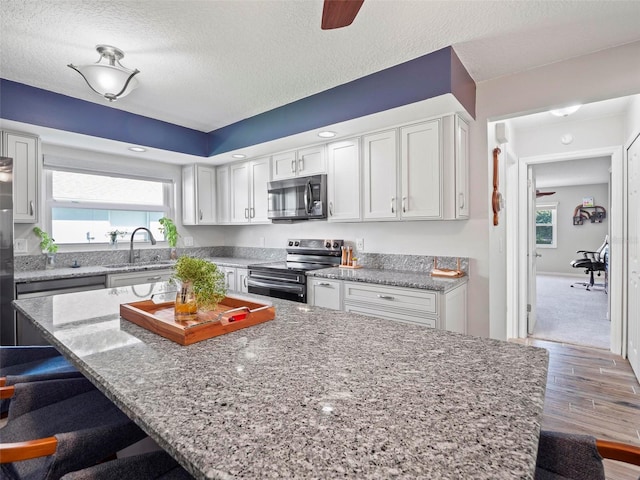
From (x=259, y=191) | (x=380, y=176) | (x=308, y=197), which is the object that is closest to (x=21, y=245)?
(x=259, y=191)

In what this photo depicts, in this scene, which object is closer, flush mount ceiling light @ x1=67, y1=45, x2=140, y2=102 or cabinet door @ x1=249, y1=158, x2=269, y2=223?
flush mount ceiling light @ x1=67, y1=45, x2=140, y2=102

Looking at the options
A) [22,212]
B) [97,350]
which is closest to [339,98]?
[97,350]

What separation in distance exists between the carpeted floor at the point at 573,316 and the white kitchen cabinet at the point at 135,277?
4376 mm

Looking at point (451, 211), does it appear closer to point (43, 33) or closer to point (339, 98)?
point (339, 98)

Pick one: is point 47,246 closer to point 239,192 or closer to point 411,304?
point 239,192

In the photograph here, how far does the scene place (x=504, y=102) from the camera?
2688 mm

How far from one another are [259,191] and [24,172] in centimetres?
214

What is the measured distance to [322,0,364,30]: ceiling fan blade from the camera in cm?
115

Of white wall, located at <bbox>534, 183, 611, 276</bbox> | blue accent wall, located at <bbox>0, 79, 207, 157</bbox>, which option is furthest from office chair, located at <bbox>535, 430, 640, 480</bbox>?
white wall, located at <bbox>534, 183, 611, 276</bbox>

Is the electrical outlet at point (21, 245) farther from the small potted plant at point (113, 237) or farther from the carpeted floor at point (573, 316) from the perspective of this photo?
the carpeted floor at point (573, 316)

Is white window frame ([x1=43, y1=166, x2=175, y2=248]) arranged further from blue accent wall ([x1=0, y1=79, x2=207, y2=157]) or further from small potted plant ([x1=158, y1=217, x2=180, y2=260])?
blue accent wall ([x1=0, y1=79, x2=207, y2=157])

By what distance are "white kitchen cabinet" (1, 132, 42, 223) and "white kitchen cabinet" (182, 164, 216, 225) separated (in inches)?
62.3

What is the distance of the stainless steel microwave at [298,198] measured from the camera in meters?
3.32

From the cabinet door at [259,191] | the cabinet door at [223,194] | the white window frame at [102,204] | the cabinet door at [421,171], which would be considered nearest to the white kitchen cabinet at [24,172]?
the white window frame at [102,204]
